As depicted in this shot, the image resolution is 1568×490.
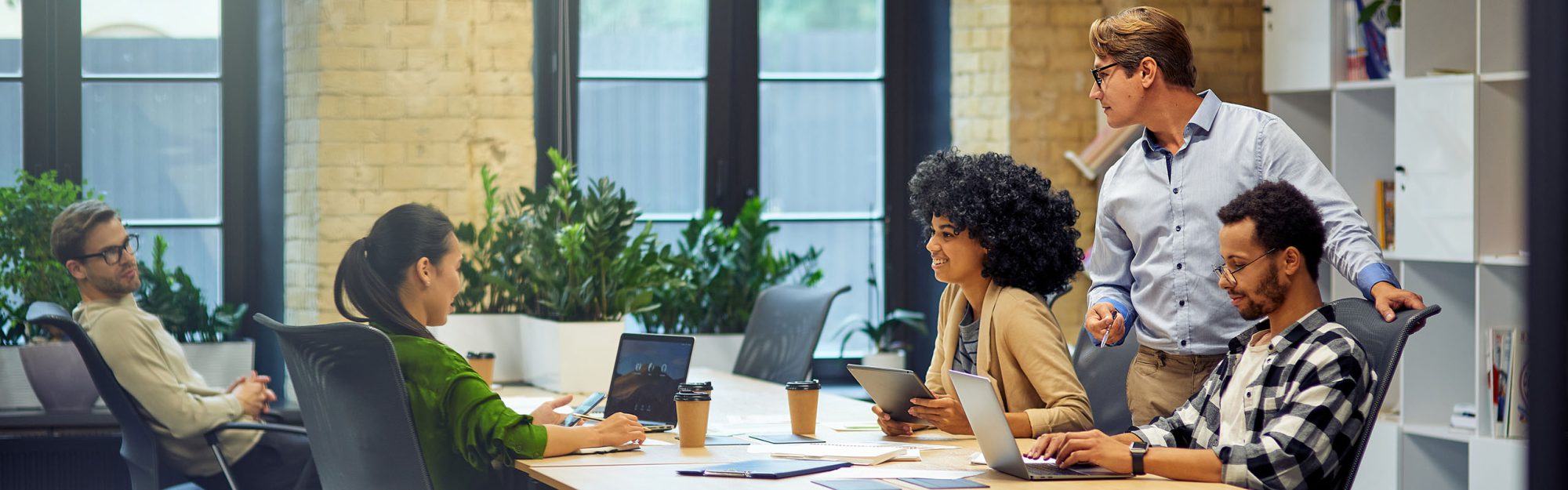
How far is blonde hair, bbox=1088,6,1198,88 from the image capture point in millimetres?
2650

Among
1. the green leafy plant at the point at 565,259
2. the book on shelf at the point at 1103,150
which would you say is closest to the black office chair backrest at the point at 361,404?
the green leafy plant at the point at 565,259

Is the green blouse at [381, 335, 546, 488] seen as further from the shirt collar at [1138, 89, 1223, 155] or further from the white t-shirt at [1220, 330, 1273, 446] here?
the shirt collar at [1138, 89, 1223, 155]

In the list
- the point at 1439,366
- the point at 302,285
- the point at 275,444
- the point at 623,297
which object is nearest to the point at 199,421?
the point at 275,444

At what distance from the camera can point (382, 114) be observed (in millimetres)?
4922

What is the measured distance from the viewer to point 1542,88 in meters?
0.83

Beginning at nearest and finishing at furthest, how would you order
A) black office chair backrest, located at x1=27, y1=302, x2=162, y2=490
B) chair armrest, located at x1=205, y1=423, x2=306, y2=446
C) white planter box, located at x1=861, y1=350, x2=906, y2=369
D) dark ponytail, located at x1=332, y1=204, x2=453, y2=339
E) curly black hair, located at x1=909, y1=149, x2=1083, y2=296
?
dark ponytail, located at x1=332, y1=204, x2=453, y2=339 → curly black hair, located at x1=909, y1=149, x2=1083, y2=296 → chair armrest, located at x1=205, y1=423, x2=306, y2=446 → black office chair backrest, located at x1=27, y1=302, x2=162, y2=490 → white planter box, located at x1=861, y1=350, x2=906, y2=369

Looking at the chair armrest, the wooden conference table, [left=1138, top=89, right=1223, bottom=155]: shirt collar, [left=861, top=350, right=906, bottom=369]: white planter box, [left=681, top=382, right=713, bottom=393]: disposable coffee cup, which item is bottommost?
[left=861, top=350, right=906, bottom=369]: white planter box

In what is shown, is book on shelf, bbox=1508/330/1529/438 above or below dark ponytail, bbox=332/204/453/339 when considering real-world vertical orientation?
below

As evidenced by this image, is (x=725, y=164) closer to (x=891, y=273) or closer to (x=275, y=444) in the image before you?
(x=891, y=273)

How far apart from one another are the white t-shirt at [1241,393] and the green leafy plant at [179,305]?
379 cm

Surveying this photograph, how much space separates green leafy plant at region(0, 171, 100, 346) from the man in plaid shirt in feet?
11.6

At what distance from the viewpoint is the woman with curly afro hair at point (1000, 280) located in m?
2.55

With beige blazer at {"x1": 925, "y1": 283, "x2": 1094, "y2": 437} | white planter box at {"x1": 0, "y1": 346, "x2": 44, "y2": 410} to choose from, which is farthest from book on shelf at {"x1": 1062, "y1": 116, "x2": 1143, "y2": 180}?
white planter box at {"x1": 0, "y1": 346, "x2": 44, "y2": 410}

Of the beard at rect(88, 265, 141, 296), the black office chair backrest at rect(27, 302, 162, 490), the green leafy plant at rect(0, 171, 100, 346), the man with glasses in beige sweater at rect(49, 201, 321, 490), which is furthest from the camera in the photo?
the green leafy plant at rect(0, 171, 100, 346)
